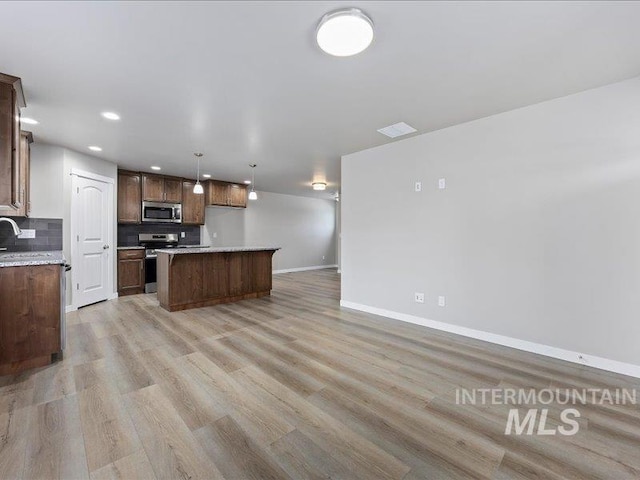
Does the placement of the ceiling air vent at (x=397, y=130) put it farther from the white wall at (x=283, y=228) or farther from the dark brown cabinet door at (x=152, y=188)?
the white wall at (x=283, y=228)

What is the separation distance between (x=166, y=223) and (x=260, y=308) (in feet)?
10.8

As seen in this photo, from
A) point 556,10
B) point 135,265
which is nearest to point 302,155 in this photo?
point 556,10

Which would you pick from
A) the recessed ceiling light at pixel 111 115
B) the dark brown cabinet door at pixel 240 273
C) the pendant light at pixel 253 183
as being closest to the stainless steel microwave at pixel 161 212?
the pendant light at pixel 253 183

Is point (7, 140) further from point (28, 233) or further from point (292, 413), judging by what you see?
point (292, 413)

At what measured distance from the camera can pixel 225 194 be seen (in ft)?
22.6

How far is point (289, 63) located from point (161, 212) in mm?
4927

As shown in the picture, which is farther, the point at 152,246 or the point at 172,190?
the point at 172,190

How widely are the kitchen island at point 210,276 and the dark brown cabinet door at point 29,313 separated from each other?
65.5 inches

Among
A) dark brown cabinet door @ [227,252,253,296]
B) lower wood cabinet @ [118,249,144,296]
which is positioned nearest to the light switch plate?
lower wood cabinet @ [118,249,144,296]

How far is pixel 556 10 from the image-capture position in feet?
5.37

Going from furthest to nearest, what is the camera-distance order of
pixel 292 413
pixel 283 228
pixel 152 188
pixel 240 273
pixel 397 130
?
pixel 283 228 < pixel 152 188 < pixel 240 273 < pixel 397 130 < pixel 292 413

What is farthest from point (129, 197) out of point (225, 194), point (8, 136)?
point (8, 136)

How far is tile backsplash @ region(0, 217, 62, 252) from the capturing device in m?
3.91

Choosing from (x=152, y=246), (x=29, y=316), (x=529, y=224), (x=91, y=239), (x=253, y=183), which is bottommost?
(x=29, y=316)
